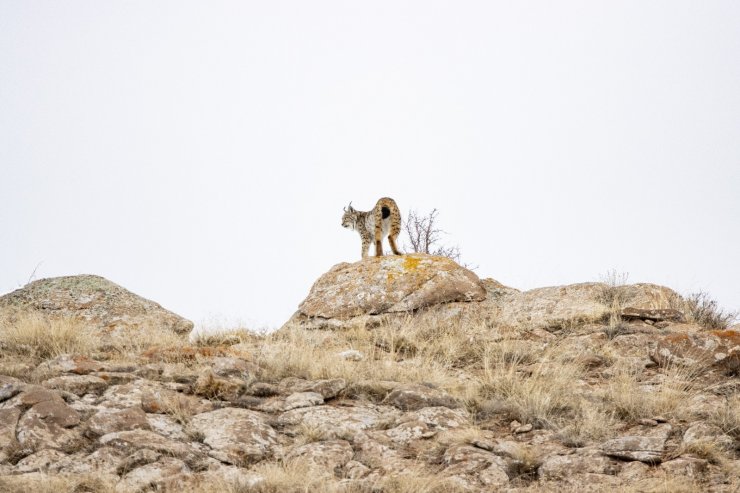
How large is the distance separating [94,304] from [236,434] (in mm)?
6544

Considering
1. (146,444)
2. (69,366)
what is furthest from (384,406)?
(69,366)

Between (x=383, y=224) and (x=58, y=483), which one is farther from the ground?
(x=383, y=224)

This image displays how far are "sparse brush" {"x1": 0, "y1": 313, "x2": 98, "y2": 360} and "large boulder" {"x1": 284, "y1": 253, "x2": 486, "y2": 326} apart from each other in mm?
4296

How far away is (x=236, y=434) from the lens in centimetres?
602

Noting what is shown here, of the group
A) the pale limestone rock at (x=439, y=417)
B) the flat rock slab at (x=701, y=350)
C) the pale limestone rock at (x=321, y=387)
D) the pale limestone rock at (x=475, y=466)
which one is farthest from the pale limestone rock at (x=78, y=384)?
the flat rock slab at (x=701, y=350)

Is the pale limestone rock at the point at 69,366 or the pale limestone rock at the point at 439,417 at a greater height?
the pale limestone rock at the point at 69,366

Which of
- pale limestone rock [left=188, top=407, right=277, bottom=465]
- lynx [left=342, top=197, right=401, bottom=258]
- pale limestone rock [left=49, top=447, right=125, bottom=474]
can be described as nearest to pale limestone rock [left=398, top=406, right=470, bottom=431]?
pale limestone rock [left=188, top=407, right=277, bottom=465]

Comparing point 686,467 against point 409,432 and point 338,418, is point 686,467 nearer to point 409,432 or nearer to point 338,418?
point 409,432

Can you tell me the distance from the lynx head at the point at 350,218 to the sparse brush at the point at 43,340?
7600 mm

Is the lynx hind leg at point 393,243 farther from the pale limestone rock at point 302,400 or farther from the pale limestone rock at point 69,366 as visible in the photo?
the pale limestone rock at point 69,366

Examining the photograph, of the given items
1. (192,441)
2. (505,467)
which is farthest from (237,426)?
(505,467)

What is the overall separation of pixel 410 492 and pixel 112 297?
829 cm

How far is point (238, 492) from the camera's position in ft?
16.2

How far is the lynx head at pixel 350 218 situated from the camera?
15.4m
